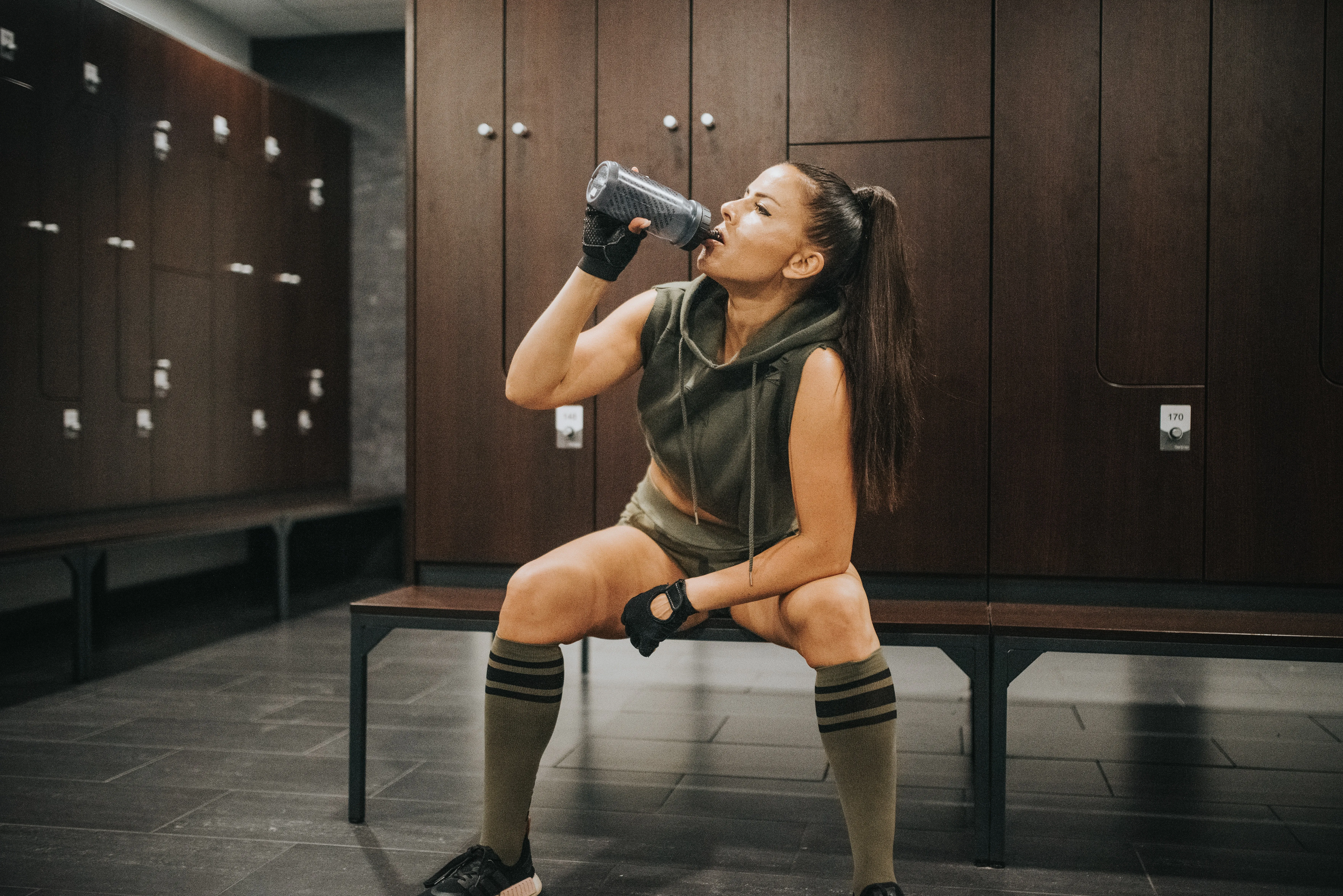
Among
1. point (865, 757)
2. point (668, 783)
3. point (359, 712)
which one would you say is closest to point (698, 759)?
point (668, 783)

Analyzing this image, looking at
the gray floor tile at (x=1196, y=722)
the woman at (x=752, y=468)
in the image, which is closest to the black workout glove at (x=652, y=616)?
the woman at (x=752, y=468)

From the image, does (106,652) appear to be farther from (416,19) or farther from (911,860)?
(911,860)

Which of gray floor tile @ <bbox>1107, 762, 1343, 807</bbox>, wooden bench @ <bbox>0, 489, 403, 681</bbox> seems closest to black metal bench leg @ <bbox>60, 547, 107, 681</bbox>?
wooden bench @ <bbox>0, 489, 403, 681</bbox>

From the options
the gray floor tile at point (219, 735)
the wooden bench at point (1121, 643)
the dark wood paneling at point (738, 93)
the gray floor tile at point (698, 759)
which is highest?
the dark wood paneling at point (738, 93)

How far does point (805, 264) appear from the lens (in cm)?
184

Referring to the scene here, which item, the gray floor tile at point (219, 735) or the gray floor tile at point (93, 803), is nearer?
the gray floor tile at point (93, 803)

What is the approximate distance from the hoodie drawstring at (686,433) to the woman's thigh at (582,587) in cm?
10

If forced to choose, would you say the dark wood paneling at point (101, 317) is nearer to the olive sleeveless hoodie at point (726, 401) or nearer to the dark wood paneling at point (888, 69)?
the dark wood paneling at point (888, 69)

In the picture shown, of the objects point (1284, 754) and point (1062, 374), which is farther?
point (1284, 754)

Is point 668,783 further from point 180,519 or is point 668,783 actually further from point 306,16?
point 306,16

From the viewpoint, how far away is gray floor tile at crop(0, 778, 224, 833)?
2.18 meters

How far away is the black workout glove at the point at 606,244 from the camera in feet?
5.74

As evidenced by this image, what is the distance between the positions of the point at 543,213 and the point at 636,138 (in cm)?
28

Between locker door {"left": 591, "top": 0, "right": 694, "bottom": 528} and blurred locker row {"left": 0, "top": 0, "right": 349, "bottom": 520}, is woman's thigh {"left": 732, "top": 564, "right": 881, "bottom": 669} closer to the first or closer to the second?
locker door {"left": 591, "top": 0, "right": 694, "bottom": 528}
